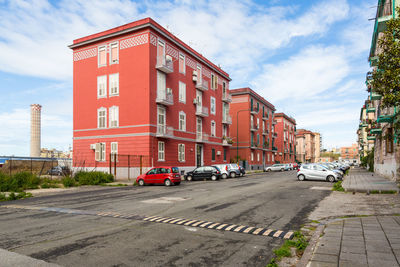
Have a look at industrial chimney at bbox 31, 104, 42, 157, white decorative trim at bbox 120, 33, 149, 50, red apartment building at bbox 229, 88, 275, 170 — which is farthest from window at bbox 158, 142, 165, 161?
industrial chimney at bbox 31, 104, 42, 157

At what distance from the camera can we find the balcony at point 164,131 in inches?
1168

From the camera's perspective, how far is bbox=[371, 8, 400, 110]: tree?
9133 mm

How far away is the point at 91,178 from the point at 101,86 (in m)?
12.8

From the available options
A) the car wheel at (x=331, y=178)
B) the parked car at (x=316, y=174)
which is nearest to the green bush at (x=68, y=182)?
the parked car at (x=316, y=174)

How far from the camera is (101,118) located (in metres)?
31.7

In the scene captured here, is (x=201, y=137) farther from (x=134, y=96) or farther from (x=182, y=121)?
(x=134, y=96)

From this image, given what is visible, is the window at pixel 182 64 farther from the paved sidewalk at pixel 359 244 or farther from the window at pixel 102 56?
the paved sidewalk at pixel 359 244

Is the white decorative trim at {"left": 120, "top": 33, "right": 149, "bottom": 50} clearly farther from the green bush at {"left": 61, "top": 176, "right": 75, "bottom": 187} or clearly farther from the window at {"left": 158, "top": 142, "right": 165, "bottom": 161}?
the green bush at {"left": 61, "top": 176, "right": 75, "bottom": 187}

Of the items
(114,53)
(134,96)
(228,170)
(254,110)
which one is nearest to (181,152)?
(228,170)

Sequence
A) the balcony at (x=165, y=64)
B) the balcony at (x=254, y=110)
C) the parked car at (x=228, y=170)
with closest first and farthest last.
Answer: the balcony at (x=165, y=64)
the parked car at (x=228, y=170)
the balcony at (x=254, y=110)

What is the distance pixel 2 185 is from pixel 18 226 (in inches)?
469

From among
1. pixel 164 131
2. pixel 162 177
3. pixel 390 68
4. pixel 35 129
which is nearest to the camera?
pixel 390 68

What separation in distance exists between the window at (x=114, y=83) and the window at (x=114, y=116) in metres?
1.60

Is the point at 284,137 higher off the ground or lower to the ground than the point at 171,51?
lower
